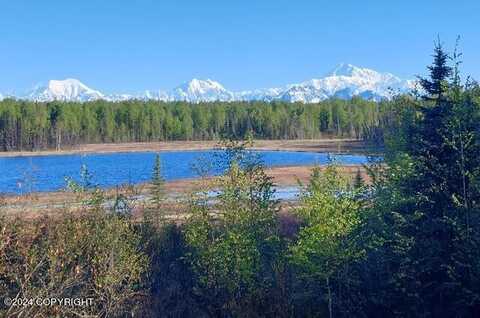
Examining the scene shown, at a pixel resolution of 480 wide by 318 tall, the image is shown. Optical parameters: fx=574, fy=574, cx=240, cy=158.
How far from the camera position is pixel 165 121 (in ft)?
554

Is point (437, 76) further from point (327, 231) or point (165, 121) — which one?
point (165, 121)

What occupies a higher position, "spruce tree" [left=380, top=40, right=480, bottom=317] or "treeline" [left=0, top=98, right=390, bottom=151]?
"treeline" [left=0, top=98, right=390, bottom=151]

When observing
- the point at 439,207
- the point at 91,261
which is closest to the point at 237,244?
the point at 91,261

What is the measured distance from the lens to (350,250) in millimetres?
19203

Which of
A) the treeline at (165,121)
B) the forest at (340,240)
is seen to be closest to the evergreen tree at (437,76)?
the forest at (340,240)

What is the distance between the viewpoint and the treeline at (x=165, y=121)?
139 metres

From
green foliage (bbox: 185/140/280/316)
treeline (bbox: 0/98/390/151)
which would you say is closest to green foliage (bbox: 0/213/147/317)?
green foliage (bbox: 185/140/280/316)

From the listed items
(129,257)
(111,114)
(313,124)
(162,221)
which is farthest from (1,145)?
(129,257)

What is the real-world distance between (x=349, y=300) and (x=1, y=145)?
132 meters

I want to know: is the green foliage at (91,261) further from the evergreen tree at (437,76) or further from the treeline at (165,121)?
the treeline at (165,121)

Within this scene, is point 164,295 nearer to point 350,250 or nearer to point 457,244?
point 350,250

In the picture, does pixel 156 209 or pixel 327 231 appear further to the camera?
pixel 156 209

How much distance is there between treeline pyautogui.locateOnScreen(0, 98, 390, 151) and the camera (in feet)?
456

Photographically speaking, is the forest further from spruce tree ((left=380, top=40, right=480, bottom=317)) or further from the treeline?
the treeline
